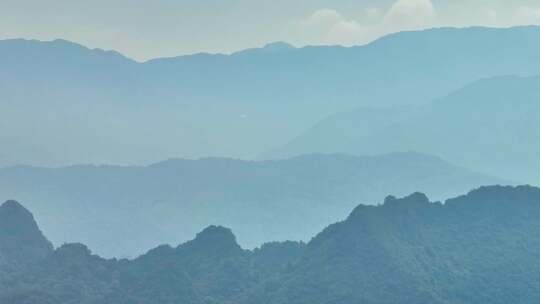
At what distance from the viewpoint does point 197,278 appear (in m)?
71.4

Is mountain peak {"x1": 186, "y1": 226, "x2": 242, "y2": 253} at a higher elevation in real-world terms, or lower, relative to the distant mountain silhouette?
lower

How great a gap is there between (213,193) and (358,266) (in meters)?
97.3

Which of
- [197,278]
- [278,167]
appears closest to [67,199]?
[278,167]

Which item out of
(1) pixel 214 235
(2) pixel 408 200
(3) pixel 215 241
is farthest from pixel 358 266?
(1) pixel 214 235

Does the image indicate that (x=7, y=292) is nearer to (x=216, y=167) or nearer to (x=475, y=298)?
(x=475, y=298)

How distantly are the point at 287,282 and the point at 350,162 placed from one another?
113m

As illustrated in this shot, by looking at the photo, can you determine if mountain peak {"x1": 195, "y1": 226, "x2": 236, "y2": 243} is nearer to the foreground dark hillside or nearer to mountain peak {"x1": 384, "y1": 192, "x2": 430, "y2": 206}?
the foreground dark hillside

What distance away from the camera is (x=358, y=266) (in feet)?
212

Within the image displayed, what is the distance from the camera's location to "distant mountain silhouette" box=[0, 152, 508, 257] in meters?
145

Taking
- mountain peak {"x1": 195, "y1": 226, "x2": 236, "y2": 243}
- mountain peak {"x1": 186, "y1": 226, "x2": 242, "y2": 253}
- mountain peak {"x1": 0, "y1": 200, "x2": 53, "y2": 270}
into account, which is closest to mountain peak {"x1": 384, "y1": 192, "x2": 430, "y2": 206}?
mountain peak {"x1": 186, "y1": 226, "x2": 242, "y2": 253}

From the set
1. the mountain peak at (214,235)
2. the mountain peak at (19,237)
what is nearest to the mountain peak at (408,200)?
the mountain peak at (214,235)

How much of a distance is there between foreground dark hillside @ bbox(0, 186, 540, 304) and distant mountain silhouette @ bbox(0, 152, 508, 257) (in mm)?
61146

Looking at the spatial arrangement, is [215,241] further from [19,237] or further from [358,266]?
[19,237]

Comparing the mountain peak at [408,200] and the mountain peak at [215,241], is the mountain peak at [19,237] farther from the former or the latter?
the mountain peak at [408,200]
